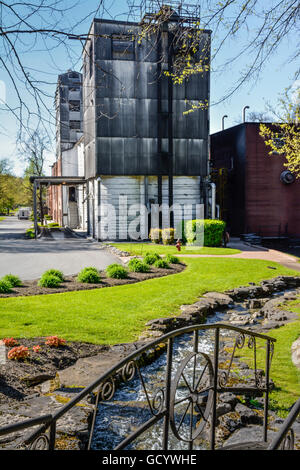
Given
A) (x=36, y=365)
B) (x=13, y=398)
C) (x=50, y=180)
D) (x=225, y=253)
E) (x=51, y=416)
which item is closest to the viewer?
(x=51, y=416)

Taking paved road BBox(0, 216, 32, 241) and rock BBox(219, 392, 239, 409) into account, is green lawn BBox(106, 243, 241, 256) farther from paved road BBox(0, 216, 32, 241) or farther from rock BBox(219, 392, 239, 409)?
rock BBox(219, 392, 239, 409)

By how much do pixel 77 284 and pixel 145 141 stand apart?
15622mm

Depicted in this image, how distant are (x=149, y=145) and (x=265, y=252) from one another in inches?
402

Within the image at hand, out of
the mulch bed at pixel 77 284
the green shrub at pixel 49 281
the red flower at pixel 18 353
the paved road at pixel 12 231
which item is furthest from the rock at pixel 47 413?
the paved road at pixel 12 231

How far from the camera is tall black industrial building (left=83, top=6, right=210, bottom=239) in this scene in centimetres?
2631

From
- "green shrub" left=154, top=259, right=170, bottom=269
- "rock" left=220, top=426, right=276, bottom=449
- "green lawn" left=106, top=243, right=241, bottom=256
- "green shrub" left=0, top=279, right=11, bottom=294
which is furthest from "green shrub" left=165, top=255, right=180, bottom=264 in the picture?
"rock" left=220, top=426, right=276, bottom=449

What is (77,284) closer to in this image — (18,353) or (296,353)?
(18,353)

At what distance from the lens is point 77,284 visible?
546 inches

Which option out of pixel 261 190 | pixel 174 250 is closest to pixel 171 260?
pixel 174 250

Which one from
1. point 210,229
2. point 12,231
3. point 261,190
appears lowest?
point 12,231

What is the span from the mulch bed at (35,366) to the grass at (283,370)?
10.3 feet

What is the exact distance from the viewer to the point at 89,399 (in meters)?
6.16

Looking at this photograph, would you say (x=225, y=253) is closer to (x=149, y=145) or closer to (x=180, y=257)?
(x=180, y=257)
